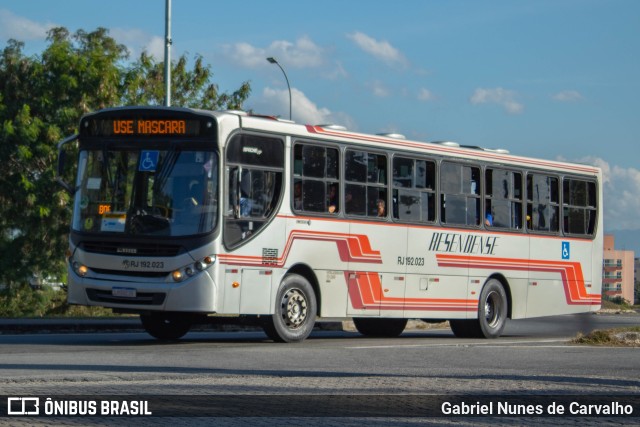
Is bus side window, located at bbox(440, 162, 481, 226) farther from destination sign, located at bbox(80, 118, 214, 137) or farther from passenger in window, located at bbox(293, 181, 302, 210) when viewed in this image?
destination sign, located at bbox(80, 118, 214, 137)

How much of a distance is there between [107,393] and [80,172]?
9.15 meters

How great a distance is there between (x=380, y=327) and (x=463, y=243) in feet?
7.48

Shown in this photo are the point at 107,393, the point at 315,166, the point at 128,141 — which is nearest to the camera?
the point at 107,393

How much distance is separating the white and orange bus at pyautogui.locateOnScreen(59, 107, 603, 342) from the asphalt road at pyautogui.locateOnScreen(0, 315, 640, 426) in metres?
0.78

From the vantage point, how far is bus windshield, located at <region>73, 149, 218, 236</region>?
18.6 metres

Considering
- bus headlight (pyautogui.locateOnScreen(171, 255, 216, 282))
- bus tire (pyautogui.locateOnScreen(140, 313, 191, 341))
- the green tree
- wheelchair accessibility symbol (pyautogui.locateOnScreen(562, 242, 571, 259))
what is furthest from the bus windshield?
the green tree

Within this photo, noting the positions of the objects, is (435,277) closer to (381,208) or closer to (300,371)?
(381,208)

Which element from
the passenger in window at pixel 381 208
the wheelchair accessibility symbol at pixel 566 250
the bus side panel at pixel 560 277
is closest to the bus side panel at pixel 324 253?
the passenger in window at pixel 381 208

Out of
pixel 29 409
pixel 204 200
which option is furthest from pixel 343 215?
pixel 29 409

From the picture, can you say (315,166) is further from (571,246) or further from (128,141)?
(571,246)

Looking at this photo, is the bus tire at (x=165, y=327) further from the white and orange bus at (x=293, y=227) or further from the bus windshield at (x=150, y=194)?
the bus windshield at (x=150, y=194)

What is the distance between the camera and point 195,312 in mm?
18531

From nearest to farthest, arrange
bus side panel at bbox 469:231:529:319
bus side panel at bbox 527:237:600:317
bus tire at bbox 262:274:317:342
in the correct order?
bus tire at bbox 262:274:317:342
bus side panel at bbox 469:231:529:319
bus side panel at bbox 527:237:600:317

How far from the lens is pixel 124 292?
733 inches
